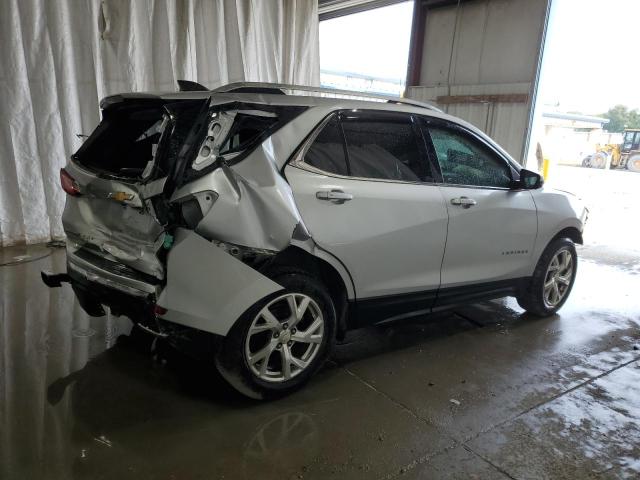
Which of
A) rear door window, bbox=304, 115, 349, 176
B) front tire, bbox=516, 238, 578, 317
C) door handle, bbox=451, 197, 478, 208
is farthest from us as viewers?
front tire, bbox=516, 238, 578, 317

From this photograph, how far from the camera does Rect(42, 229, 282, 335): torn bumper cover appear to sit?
2188mm

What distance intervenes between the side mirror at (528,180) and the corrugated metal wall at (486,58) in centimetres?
355

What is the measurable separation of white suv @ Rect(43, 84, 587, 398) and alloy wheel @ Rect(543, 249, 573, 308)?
87cm

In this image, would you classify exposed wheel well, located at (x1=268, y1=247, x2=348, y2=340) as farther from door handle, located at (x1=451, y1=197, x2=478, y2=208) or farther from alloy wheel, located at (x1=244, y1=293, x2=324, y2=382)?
door handle, located at (x1=451, y1=197, x2=478, y2=208)

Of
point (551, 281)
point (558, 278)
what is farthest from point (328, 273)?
point (558, 278)

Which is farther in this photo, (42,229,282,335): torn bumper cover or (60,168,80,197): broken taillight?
(60,168,80,197): broken taillight

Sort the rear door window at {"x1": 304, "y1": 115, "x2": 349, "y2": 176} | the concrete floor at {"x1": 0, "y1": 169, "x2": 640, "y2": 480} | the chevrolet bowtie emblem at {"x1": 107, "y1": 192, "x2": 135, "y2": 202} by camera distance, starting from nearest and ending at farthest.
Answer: the concrete floor at {"x1": 0, "y1": 169, "x2": 640, "y2": 480} < the chevrolet bowtie emblem at {"x1": 107, "y1": 192, "x2": 135, "y2": 202} < the rear door window at {"x1": 304, "y1": 115, "x2": 349, "y2": 176}

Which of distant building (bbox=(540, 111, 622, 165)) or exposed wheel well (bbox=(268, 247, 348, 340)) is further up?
distant building (bbox=(540, 111, 622, 165))

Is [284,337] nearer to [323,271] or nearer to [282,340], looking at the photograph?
[282,340]

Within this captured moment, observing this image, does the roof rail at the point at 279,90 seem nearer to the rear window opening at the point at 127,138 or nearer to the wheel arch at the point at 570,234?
the rear window opening at the point at 127,138

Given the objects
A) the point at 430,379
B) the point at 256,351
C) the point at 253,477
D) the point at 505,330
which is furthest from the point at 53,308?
the point at 505,330

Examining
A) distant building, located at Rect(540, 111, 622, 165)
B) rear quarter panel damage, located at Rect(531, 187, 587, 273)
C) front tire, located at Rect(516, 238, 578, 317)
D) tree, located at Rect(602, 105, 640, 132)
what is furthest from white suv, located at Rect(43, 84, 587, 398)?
tree, located at Rect(602, 105, 640, 132)

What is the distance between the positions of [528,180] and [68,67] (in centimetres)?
502

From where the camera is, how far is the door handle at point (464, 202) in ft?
10.1
